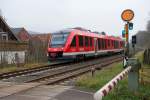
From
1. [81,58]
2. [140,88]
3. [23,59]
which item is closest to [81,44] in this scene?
[81,58]

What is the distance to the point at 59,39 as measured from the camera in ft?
105

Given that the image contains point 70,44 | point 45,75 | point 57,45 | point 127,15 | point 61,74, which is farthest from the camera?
point 57,45

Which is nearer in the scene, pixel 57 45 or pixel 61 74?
pixel 61 74

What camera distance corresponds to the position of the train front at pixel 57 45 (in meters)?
31.0

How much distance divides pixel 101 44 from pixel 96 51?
3261mm

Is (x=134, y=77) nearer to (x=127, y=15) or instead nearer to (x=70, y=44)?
(x=127, y=15)

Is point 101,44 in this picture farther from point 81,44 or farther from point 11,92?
point 11,92

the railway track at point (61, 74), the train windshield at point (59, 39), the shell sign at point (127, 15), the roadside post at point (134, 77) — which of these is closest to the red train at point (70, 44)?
the train windshield at point (59, 39)

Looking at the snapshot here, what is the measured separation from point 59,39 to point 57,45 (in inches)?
25.0

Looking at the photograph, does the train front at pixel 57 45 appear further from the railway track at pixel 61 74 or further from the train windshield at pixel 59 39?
the railway track at pixel 61 74

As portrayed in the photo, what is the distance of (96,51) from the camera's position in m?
39.4

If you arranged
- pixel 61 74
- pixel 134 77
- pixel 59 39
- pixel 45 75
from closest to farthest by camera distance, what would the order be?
pixel 134 77 → pixel 45 75 → pixel 61 74 → pixel 59 39

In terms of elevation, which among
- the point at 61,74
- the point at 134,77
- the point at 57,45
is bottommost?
the point at 61,74

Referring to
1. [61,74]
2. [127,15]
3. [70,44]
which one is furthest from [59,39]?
[127,15]
